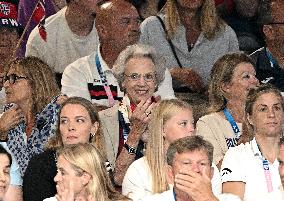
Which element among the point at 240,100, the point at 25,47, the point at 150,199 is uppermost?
the point at 25,47

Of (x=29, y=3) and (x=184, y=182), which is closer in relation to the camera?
(x=184, y=182)

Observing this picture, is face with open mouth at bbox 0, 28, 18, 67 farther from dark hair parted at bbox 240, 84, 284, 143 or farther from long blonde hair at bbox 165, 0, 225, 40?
dark hair parted at bbox 240, 84, 284, 143

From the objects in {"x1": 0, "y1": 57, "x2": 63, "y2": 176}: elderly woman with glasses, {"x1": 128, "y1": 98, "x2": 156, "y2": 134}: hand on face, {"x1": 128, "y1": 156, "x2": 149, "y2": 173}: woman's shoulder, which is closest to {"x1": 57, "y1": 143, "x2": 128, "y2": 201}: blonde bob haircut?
{"x1": 128, "y1": 156, "x2": 149, "y2": 173}: woman's shoulder

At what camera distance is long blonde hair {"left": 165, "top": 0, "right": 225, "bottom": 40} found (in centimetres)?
1052

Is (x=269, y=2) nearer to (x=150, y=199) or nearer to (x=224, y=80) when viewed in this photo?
(x=224, y=80)

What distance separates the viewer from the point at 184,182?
790cm

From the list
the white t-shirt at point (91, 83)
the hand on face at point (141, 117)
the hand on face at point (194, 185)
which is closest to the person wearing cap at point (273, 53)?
the white t-shirt at point (91, 83)

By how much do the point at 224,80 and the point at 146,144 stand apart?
3.41ft

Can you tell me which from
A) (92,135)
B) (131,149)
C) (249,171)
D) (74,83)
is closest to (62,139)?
(92,135)

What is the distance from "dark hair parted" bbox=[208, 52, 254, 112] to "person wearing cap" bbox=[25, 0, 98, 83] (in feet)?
4.49

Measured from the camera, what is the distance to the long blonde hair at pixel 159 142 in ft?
28.3

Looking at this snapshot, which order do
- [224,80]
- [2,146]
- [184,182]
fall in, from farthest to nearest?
[224,80]
[2,146]
[184,182]

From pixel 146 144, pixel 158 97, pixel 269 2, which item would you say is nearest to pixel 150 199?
pixel 146 144

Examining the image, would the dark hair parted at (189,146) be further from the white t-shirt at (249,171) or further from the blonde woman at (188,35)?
the blonde woman at (188,35)
